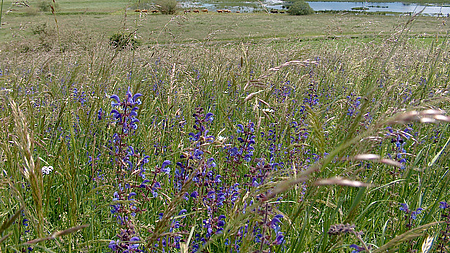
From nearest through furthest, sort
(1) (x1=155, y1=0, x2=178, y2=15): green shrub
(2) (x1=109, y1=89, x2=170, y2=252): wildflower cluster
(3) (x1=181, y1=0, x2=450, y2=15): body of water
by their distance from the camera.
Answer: (2) (x1=109, y1=89, x2=170, y2=252): wildflower cluster, (3) (x1=181, y1=0, x2=450, y2=15): body of water, (1) (x1=155, y1=0, x2=178, y2=15): green shrub

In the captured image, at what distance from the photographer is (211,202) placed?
1607mm

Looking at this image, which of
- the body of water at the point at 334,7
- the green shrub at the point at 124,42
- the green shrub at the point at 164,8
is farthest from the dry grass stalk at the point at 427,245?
the green shrub at the point at 164,8

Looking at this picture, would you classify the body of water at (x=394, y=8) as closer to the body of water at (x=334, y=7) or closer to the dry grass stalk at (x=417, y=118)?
the body of water at (x=334, y=7)

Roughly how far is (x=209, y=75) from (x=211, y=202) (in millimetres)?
2316

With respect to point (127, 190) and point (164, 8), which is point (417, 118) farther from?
point (164, 8)

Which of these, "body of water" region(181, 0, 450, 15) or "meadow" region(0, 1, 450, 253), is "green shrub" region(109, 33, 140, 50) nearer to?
"meadow" region(0, 1, 450, 253)

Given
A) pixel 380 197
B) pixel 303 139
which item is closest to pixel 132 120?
pixel 303 139

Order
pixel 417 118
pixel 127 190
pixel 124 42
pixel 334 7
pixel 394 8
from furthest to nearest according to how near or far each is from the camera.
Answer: pixel 334 7 → pixel 394 8 → pixel 124 42 → pixel 127 190 → pixel 417 118

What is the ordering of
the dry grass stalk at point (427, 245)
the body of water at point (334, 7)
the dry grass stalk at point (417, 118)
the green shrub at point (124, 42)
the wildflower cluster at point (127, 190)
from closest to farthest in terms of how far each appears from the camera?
the dry grass stalk at point (417, 118), the dry grass stalk at point (427, 245), the wildflower cluster at point (127, 190), the green shrub at point (124, 42), the body of water at point (334, 7)

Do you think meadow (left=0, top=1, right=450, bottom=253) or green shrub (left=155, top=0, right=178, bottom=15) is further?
green shrub (left=155, top=0, right=178, bottom=15)

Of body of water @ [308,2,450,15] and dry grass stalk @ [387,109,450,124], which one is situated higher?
body of water @ [308,2,450,15]

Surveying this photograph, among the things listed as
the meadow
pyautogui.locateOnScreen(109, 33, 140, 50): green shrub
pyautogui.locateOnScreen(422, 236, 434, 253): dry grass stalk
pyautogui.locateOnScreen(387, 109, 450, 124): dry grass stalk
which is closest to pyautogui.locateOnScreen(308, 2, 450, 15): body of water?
the meadow

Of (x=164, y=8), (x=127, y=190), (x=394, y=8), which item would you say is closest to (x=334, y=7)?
(x=394, y=8)

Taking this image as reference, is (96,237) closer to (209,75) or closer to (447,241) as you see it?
(447,241)
